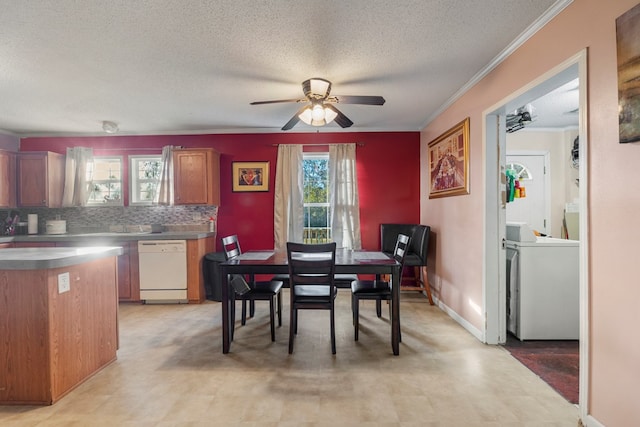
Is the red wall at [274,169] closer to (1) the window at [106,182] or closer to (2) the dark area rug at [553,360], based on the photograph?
(1) the window at [106,182]

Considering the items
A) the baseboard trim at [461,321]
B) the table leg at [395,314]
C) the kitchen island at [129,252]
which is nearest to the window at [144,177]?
the kitchen island at [129,252]

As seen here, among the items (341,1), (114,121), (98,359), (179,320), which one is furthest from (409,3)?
(114,121)

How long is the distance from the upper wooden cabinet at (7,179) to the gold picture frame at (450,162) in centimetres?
583

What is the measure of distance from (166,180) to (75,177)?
1.39 metres

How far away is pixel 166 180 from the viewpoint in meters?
4.58

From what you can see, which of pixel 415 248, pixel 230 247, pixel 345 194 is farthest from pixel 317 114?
pixel 415 248

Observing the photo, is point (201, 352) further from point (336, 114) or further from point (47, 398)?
point (336, 114)

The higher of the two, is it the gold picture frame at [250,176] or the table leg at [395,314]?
the gold picture frame at [250,176]

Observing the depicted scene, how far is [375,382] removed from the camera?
7.14ft

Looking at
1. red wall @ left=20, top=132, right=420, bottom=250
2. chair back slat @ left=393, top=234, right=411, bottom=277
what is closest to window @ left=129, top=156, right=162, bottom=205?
red wall @ left=20, top=132, right=420, bottom=250

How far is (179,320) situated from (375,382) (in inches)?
93.4

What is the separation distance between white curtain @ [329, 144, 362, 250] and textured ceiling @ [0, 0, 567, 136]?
1.00 m

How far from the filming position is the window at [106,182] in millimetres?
4867

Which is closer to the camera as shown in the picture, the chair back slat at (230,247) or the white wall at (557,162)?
the chair back slat at (230,247)
